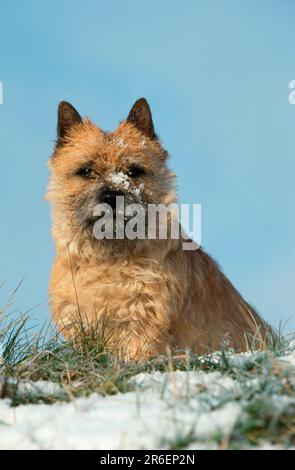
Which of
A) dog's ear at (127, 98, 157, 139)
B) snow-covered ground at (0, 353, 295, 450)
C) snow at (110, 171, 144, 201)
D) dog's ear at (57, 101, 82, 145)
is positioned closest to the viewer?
snow-covered ground at (0, 353, 295, 450)

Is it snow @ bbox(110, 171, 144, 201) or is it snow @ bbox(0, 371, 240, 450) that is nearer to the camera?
snow @ bbox(0, 371, 240, 450)

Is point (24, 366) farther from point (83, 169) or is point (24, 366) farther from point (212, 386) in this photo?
point (83, 169)

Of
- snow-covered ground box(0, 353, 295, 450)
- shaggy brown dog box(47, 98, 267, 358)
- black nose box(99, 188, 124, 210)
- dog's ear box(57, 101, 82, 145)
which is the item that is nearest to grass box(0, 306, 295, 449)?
snow-covered ground box(0, 353, 295, 450)

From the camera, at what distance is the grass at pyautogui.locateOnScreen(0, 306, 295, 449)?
267 cm

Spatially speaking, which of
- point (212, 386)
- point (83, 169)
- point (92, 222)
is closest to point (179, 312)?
point (92, 222)

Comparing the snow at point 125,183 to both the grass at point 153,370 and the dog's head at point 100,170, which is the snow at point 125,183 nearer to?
the dog's head at point 100,170

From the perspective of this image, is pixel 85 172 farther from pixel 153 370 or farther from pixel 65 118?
pixel 153 370

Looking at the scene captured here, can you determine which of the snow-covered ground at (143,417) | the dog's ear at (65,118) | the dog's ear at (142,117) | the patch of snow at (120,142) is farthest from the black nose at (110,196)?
the snow-covered ground at (143,417)

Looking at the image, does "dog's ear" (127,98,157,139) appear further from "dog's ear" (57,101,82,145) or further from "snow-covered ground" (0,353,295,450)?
"snow-covered ground" (0,353,295,450)

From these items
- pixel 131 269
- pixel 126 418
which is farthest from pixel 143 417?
pixel 131 269

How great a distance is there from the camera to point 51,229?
591cm

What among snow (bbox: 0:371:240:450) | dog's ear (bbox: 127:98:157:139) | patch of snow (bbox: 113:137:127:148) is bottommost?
snow (bbox: 0:371:240:450)
